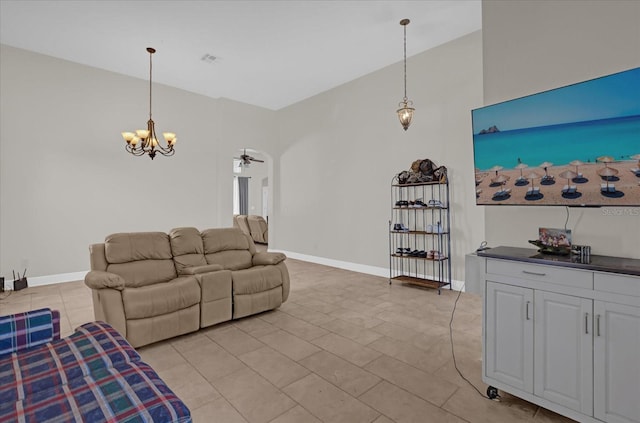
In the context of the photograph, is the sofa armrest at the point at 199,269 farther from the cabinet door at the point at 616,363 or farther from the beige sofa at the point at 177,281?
the cabinet door at the point at 616,363

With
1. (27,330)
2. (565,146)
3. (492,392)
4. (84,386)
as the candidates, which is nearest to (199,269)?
(27,330)

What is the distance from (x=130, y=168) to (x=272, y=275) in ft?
12.6

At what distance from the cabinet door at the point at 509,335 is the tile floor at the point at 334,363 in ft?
0.66

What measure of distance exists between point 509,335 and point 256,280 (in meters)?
2.45

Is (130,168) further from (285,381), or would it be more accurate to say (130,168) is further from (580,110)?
(580,110)

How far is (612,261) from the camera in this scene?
1751 mm

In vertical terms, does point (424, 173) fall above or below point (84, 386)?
above

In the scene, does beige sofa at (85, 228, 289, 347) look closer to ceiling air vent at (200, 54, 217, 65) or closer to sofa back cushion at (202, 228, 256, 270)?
sofa back cushion at (202, 228, 256, 270)

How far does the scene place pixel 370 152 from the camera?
5676 millimetres

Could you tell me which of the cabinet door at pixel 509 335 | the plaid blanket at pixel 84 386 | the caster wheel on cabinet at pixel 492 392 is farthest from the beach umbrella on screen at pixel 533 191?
the plaid blanket at pixel 84 386

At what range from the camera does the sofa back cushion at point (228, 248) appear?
3873 millimetres

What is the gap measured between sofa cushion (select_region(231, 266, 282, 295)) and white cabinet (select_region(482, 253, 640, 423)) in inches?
89.5

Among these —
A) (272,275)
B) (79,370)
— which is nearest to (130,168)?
(272,275)

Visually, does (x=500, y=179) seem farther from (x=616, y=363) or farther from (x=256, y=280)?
(x=256, y=280)
